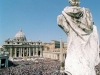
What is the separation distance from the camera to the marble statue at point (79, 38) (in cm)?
302

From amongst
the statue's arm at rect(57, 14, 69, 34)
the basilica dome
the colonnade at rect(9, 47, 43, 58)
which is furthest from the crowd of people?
the basilica dome

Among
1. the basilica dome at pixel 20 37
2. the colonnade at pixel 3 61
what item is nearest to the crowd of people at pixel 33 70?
the colonnade at pixel 3 61

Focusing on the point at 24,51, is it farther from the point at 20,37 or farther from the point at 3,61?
the point at 3,61

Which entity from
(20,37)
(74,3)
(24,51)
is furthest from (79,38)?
(20,37)

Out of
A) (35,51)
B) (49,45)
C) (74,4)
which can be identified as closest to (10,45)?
(35,51)

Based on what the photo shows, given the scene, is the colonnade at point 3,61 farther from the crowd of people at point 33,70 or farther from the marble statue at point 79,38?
the marble statue at point 79,38

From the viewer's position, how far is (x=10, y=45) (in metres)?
89.0

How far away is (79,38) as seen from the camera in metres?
3.17

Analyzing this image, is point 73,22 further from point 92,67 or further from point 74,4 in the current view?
point 92,67

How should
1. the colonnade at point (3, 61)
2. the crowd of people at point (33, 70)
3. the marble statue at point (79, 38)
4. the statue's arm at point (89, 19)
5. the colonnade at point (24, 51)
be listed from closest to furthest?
1. the marble statue at point (79, 38)
2. the statue's arm at point (89, 19)
3. the crowd of people at point (33, 70)
4. the colonnade at point (3, 61)
5. the colonnade at point (24, 51)

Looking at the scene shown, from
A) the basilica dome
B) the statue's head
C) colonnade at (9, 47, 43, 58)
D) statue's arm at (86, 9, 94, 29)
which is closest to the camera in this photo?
statue's arm at (86, 9, 94, 29)

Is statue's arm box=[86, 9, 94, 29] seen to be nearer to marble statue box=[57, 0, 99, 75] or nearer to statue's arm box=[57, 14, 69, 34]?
marble statue box=[57, 0, 99, 75]

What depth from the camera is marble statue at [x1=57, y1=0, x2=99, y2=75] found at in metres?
3.02

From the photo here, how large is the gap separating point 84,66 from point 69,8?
3.29 feet
